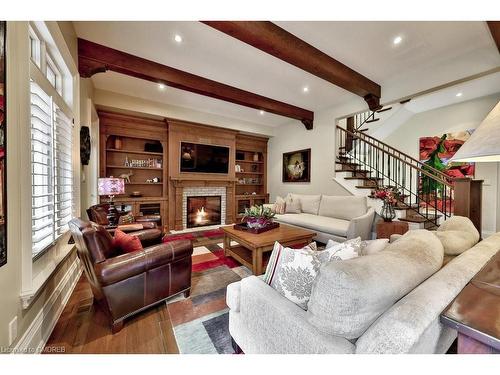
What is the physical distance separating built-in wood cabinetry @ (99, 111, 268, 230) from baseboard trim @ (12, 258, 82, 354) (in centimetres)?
252

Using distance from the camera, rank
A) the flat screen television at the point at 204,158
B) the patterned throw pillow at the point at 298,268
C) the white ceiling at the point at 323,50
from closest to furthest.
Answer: the patterned throw pillow at the point at 298,268
the white ceiling at the point at 323,50
the flat screen television at the point at 204,158

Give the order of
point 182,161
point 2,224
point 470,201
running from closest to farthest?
point 2,224
point 470,201
point 182,161

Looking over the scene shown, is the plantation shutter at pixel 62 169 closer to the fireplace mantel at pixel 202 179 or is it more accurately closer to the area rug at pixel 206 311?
the area rug at pixel 206 311

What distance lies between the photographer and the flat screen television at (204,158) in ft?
15.8

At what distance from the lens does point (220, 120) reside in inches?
199

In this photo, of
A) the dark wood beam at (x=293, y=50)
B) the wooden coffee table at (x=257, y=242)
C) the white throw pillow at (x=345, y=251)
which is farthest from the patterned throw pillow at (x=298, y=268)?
the dark wood beam at (x=293, y=50)

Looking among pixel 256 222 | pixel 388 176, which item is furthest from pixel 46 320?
pixel 388 176

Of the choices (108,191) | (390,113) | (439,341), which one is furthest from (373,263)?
(390,113)

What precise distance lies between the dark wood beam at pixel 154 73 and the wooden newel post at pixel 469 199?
327cm

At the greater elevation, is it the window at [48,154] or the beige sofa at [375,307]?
the window at [48,154]

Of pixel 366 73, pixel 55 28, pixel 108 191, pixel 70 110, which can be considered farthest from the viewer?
pixel 366 73

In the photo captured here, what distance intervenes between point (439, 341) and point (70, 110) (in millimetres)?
3450

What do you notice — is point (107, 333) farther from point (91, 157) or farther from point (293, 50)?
point (293, 50)

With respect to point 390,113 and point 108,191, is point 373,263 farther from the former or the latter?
point 390,113
